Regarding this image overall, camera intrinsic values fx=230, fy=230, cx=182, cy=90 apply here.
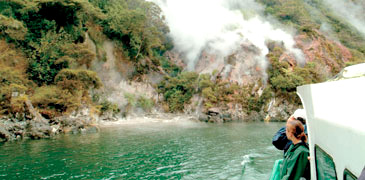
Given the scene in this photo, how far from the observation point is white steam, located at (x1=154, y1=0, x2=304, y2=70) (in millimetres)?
43375

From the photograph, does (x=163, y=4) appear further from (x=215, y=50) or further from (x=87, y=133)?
(x=87, y=133)

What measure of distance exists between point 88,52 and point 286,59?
3086 centimetres

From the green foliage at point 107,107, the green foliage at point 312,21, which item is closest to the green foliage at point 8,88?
the green foliage at point 107,107

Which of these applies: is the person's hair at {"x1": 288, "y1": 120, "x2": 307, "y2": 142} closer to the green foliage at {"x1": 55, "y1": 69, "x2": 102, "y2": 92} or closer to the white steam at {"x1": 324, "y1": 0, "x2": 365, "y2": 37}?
the green foliage at {"x1": 55, "y1": 69, "x2": 102, "y2": 92}

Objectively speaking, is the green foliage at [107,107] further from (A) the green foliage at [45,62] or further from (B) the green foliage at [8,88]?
(B) the green foliage at [8,88]

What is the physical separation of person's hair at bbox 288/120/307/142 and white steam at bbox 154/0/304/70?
39048 mm

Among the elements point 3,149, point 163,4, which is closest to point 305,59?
point 163,4

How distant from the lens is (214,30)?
4753 cm

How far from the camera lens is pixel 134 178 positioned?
8141mm

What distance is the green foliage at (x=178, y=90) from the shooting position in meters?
37.8

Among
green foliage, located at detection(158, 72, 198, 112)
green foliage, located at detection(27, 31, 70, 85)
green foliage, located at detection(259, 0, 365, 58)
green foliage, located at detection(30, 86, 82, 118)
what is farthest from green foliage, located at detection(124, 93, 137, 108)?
green foliage, located at detection(259, 0, 365, 58)

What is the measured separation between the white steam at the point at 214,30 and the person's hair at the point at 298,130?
128ft

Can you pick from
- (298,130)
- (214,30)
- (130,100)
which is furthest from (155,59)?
(298,130)

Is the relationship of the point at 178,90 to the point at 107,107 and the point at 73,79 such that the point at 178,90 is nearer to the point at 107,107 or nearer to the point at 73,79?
the point at 107,107
